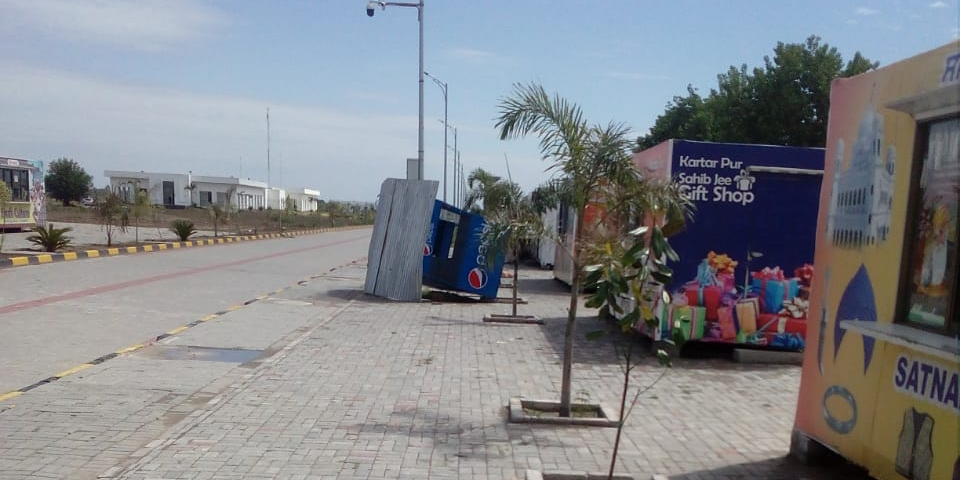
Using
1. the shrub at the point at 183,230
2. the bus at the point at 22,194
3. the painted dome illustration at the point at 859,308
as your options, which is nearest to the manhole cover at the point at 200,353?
the painted dome illustration at the point at 859,308

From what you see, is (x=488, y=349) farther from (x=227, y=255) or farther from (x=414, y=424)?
(x=227, y=255)

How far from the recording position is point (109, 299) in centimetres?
1208

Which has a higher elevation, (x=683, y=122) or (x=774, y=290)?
(x=683, y=122)

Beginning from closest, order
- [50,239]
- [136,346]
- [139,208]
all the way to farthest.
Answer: [136,346], [50,239], [139,208]

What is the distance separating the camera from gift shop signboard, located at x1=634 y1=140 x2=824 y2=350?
8.33 m

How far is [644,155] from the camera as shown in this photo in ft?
31.6

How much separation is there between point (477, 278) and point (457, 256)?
2.03 ft

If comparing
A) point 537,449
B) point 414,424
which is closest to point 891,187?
point 537,449

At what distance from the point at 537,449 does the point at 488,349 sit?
4010 millimetres

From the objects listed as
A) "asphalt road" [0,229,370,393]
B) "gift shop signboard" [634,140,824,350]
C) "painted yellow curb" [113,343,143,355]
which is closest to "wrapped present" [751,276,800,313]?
"gift shop signboard" [634,140,824,350]

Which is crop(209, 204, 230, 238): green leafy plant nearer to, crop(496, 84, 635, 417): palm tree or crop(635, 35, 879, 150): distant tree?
crop(635, 35, 879, 150): distant tree

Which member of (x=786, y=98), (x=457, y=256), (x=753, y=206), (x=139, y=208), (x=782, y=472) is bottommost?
(x=782, y=472)

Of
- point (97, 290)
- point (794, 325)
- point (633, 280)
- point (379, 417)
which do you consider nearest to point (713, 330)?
point (794, 325)

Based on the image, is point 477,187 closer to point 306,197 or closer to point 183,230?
point 183,230
